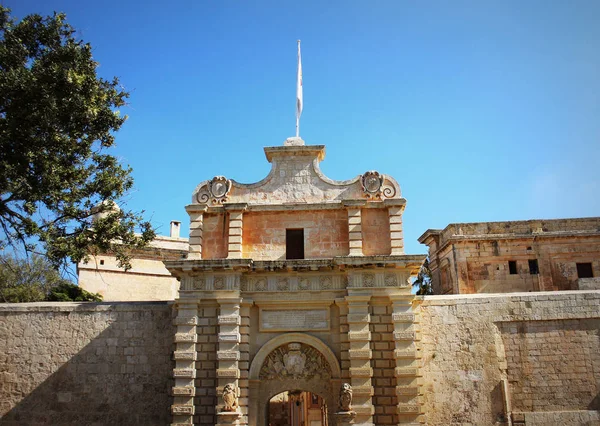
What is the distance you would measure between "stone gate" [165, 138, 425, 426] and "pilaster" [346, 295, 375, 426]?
0.03m

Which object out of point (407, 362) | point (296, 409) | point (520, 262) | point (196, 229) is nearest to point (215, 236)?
point (196, 229)

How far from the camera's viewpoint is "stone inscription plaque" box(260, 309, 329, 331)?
596 inches

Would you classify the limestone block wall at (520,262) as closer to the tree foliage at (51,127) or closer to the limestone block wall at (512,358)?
the limestone block wall at (512,358)

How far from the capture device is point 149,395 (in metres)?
15.8

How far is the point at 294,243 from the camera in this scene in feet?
53.2

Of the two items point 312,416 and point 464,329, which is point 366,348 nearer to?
point 464,329

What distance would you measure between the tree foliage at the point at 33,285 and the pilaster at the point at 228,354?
956cm

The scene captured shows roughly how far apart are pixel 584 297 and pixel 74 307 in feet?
49.2

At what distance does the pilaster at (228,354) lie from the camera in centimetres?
1389

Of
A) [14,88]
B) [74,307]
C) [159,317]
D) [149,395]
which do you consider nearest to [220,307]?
[159,317]

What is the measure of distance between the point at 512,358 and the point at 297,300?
6.32 metres

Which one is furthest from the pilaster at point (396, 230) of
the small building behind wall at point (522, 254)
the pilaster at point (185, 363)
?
the small building behind wall at point (522, 254)

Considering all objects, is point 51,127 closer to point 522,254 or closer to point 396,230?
point 396,230

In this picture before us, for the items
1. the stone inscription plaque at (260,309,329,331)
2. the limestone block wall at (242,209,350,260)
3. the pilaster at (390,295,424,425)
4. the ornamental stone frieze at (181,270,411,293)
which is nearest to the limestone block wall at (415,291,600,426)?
the pilaster at (390,295,424,425)
